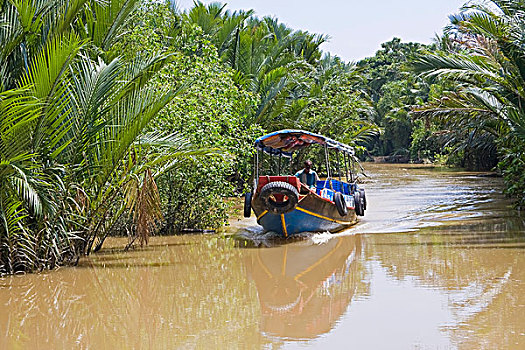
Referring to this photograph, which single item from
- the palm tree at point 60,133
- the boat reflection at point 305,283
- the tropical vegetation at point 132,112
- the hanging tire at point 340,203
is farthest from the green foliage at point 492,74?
the palm tree at point 60,133

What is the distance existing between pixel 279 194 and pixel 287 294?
Answer: 401cm

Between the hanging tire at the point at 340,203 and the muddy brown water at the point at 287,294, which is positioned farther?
the hanging tire at the point at 340,203

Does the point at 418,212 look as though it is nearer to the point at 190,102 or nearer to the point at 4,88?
the point at 190,102

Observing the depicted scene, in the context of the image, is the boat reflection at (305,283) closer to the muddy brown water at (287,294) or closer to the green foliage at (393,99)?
the muddy brown water at (287,294)

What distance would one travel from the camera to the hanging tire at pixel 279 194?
11.8m

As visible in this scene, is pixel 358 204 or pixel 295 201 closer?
pixel 295 201

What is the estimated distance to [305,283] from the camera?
29.2ft

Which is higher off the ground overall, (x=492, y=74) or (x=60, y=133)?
(x=492, y=74)

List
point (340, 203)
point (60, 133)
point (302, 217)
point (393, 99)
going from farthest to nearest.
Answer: point (393, 99)
point (340, 203)
point (302, 217)
point (60, 133)

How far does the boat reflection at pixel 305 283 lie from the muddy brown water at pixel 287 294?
0.07ft

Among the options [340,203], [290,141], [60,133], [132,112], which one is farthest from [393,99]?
[60,133]

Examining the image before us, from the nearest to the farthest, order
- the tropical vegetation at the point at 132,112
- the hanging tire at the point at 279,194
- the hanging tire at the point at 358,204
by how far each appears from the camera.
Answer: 1. the tropical vegetation at the point at 132,112
2. the hanging tire at the point at 279,194
3. the hanging tire at the point at 358,204

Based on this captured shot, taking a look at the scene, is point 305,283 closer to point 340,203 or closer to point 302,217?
point 302,217

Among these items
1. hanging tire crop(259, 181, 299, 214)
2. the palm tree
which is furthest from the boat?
the palm tree
